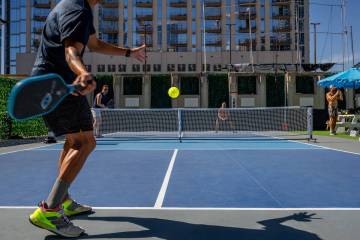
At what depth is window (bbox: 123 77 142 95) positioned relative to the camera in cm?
5203

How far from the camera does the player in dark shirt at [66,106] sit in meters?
3.45

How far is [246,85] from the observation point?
51.9 metres

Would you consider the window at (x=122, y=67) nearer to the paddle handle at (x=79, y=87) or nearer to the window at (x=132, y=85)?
the window at (x=132, y=85)

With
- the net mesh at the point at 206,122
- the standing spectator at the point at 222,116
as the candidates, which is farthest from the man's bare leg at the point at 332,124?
the net mesh at the point at 206,122

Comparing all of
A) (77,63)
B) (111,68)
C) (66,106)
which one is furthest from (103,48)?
(111,68)

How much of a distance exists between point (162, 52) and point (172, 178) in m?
62.4

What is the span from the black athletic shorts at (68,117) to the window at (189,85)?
4796 cm

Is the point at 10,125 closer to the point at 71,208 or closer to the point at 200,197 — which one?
the point at 200,197

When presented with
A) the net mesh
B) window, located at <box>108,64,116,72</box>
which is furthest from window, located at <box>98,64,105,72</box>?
the net mesh

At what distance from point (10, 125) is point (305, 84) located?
41.6 meters

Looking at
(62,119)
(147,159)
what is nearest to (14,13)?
(147,159)

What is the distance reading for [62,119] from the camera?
3703mm

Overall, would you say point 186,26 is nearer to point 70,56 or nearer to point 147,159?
point 147,159

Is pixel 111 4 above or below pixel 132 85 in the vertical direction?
above
